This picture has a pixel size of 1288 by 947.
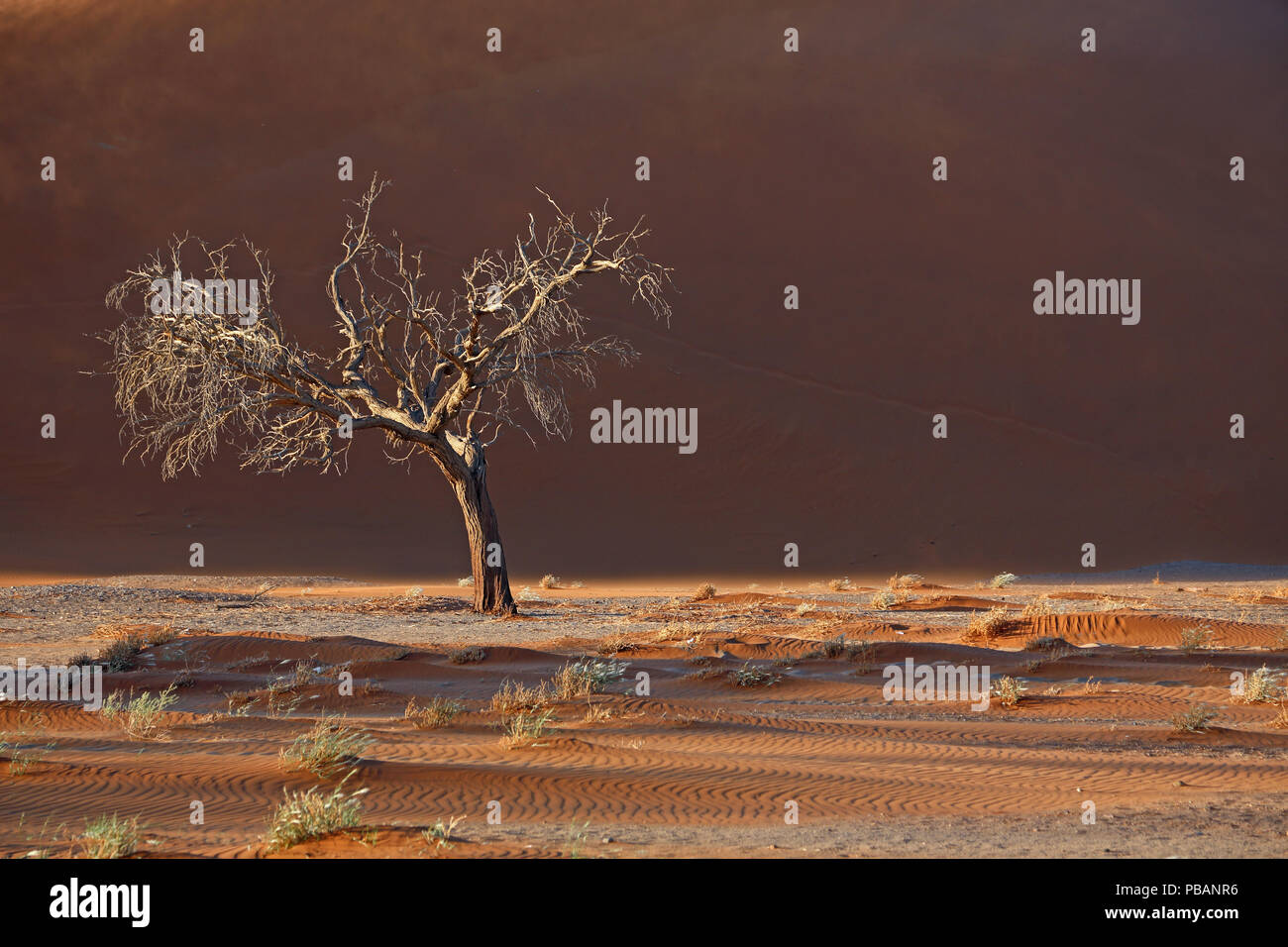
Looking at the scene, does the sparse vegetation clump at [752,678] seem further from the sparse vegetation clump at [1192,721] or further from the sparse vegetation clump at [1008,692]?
the sparse vegetation clump at [1192,721]

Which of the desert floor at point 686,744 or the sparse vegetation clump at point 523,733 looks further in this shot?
the sparse vegetation clump at point 523,733

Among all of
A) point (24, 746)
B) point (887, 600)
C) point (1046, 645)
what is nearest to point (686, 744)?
point (24, 746)

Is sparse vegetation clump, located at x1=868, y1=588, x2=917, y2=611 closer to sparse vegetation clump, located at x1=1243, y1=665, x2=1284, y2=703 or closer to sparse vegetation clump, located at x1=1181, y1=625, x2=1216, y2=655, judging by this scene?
sparse vegetation clump, located at x1=1181, y1=625, x2=1216, y2=655

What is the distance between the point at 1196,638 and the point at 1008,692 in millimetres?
5072

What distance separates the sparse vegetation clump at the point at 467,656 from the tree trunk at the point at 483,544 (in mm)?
4833

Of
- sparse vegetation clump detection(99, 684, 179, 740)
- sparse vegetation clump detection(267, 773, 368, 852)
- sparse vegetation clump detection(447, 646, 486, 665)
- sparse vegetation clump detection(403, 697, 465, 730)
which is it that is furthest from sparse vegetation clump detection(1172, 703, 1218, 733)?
sparse vegetation clump detection(99, 684, 179, 740)

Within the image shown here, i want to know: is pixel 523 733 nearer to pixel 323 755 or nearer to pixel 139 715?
pixel 323 755

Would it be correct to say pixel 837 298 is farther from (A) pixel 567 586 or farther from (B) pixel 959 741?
(B) pixel 959 741

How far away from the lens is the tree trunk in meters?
17.9

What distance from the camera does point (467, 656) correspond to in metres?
12.7

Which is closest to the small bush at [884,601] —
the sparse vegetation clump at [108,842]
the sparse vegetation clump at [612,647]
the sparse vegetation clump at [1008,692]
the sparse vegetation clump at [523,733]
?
the sparse vegetation clump at [612,647]

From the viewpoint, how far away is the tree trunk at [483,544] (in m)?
17.9

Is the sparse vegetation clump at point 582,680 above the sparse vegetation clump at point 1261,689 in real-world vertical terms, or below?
above

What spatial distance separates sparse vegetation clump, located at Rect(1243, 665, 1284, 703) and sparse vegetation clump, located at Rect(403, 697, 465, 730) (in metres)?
6.89
